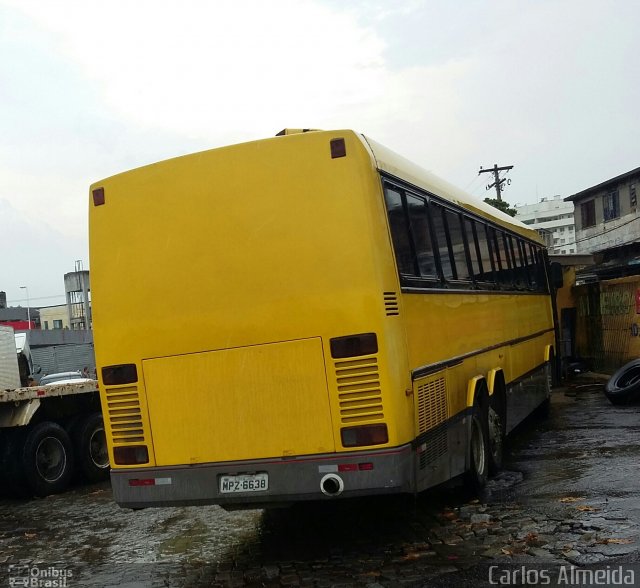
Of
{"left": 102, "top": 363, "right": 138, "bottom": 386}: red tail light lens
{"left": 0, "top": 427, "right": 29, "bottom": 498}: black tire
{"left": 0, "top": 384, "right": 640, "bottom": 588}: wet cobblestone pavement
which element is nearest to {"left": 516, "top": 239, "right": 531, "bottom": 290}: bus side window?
{"left": 0, "top": 384, "right": 640, "bottom": 588}: wet cobblestone pavement

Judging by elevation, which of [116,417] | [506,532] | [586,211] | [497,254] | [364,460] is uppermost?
[586,211]

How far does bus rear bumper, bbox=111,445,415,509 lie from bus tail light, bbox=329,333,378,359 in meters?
0.69

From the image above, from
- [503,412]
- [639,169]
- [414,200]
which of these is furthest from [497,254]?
[639,169]

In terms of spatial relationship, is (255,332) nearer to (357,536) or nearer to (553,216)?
(357,536)

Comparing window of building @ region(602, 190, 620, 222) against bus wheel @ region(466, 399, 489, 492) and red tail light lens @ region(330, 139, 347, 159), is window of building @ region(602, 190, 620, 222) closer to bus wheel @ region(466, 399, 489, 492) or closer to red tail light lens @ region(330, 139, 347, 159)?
bus wheel @ region(466, 399, 489, 492)

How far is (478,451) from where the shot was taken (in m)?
7.78

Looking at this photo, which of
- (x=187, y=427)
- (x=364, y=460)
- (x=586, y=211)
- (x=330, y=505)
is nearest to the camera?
(x=364, y=460)

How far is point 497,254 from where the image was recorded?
992 centimetres

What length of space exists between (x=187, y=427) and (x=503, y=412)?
15.0 feet

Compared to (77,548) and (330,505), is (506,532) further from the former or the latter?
(77,548)

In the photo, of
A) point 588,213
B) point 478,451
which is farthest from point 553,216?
point 478,451

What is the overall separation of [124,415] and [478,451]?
3647 millimetres

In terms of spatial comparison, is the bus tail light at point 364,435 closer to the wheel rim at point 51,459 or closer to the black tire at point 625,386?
the wheel rim at point 51,459

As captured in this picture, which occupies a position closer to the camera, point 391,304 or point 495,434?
point 391,304
